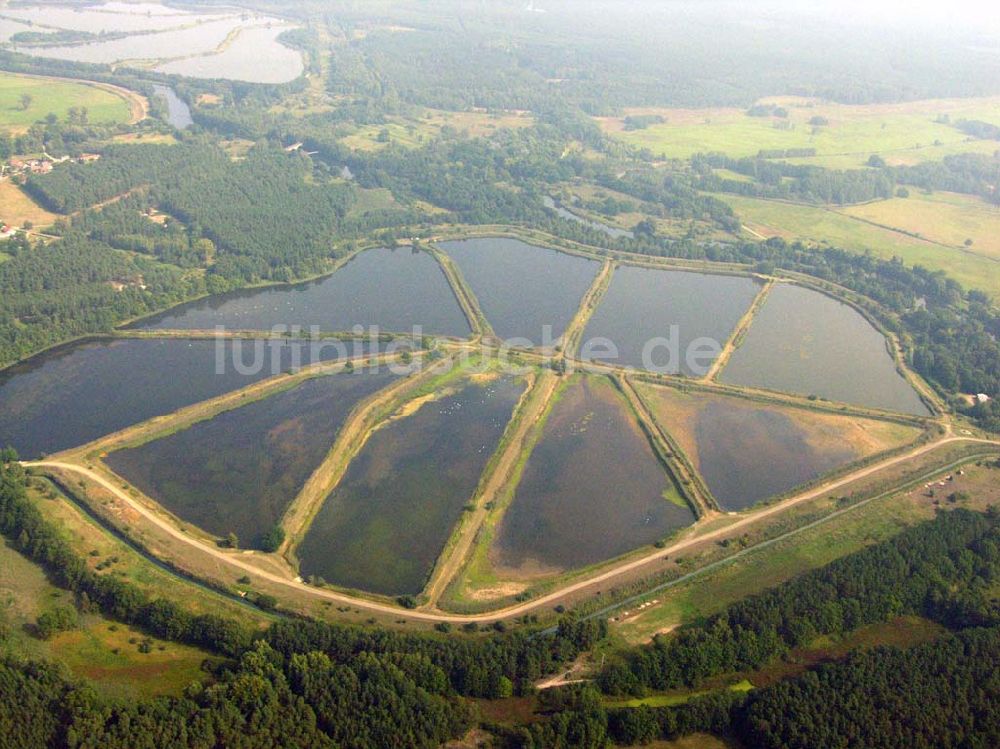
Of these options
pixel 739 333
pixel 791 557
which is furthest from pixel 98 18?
pixel 791 557

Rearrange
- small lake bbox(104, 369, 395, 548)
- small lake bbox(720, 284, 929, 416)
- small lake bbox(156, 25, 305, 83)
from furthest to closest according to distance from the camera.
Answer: small lake bbox(156, 25, 305, 83)
small lake bbox(720, 284, 929, 416)
small lake bbox(104, 369, 395, 548)

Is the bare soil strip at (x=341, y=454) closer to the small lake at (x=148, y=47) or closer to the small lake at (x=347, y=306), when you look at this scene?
the small lake at (x=347, y=306)

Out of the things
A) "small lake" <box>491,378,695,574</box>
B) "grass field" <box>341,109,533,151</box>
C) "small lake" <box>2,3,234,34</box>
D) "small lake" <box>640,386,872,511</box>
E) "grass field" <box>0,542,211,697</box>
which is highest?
"small lake" <box>2,3,234,34</box>

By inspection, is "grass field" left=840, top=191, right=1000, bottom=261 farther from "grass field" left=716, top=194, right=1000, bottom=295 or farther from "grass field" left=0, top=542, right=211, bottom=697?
"grass field" left=0, top=542, right=211, bottom=697

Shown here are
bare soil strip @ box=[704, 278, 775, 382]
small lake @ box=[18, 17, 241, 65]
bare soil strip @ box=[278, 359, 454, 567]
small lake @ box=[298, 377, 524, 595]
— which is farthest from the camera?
small lake @ box=[18, 17, 241, 65]

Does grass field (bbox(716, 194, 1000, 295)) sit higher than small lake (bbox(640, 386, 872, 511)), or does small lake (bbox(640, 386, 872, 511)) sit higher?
grass field (bbox(716, 194, 1000, 295))

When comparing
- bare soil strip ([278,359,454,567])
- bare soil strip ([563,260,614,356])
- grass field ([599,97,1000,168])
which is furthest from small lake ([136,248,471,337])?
grass field ([599,97,1000,168])

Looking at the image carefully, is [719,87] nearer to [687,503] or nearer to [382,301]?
[382,301]
